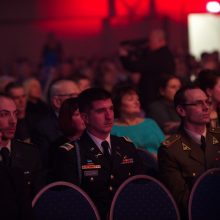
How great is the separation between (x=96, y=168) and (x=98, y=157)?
0.10m

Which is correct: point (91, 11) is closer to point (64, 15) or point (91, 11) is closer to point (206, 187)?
point (64, 15)

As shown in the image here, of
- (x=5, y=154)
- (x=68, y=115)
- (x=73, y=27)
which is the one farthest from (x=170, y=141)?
(x=73, y=27)

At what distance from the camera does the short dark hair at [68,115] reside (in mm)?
7714

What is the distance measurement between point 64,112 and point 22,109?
1.87 metres

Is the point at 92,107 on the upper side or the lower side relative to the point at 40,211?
upper

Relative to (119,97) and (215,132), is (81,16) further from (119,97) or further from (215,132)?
(215,132)

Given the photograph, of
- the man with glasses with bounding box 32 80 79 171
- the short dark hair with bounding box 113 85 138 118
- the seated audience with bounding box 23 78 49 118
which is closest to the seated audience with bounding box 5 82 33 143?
the man with glasses with bounding box 32 80 79 171

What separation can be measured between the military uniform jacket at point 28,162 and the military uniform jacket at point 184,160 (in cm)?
89

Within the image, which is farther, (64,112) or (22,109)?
(22,109)

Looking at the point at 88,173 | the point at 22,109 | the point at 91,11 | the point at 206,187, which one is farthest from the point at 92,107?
the point at 91,11

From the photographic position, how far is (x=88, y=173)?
6.52 m

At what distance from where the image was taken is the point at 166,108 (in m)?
10.1

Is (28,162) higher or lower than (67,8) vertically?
lower

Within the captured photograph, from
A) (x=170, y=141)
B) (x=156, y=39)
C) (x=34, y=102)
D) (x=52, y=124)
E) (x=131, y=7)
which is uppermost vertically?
(x=131, y=7)
